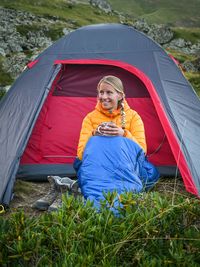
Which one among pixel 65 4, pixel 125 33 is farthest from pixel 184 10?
pixel 125 33

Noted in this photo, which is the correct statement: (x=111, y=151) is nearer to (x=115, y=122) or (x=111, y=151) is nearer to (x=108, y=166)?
(x=108, y=166)

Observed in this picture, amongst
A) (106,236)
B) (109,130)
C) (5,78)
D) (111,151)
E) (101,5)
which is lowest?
(101,5)

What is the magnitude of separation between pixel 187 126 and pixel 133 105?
1344 mm

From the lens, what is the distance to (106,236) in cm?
305

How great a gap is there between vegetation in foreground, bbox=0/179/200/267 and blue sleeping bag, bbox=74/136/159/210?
1.55 meters

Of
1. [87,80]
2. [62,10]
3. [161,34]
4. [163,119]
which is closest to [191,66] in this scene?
[87,80]

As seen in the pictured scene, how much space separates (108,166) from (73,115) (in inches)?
106

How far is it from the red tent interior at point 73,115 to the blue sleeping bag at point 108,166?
1.80 meters

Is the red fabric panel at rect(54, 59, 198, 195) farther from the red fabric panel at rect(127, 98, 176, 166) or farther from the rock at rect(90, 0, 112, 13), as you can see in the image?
the rock at rect(90, 0, 112, 13)

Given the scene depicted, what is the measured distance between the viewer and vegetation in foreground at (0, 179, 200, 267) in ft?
9.60

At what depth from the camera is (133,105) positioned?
24.5 ft

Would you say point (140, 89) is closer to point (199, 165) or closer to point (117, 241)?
point (199, 165)

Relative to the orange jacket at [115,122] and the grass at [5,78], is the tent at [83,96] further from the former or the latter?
the grass at [5,78]

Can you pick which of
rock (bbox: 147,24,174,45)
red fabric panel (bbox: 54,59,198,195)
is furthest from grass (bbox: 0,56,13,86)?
rock (bbox: 147,24,174,45)
